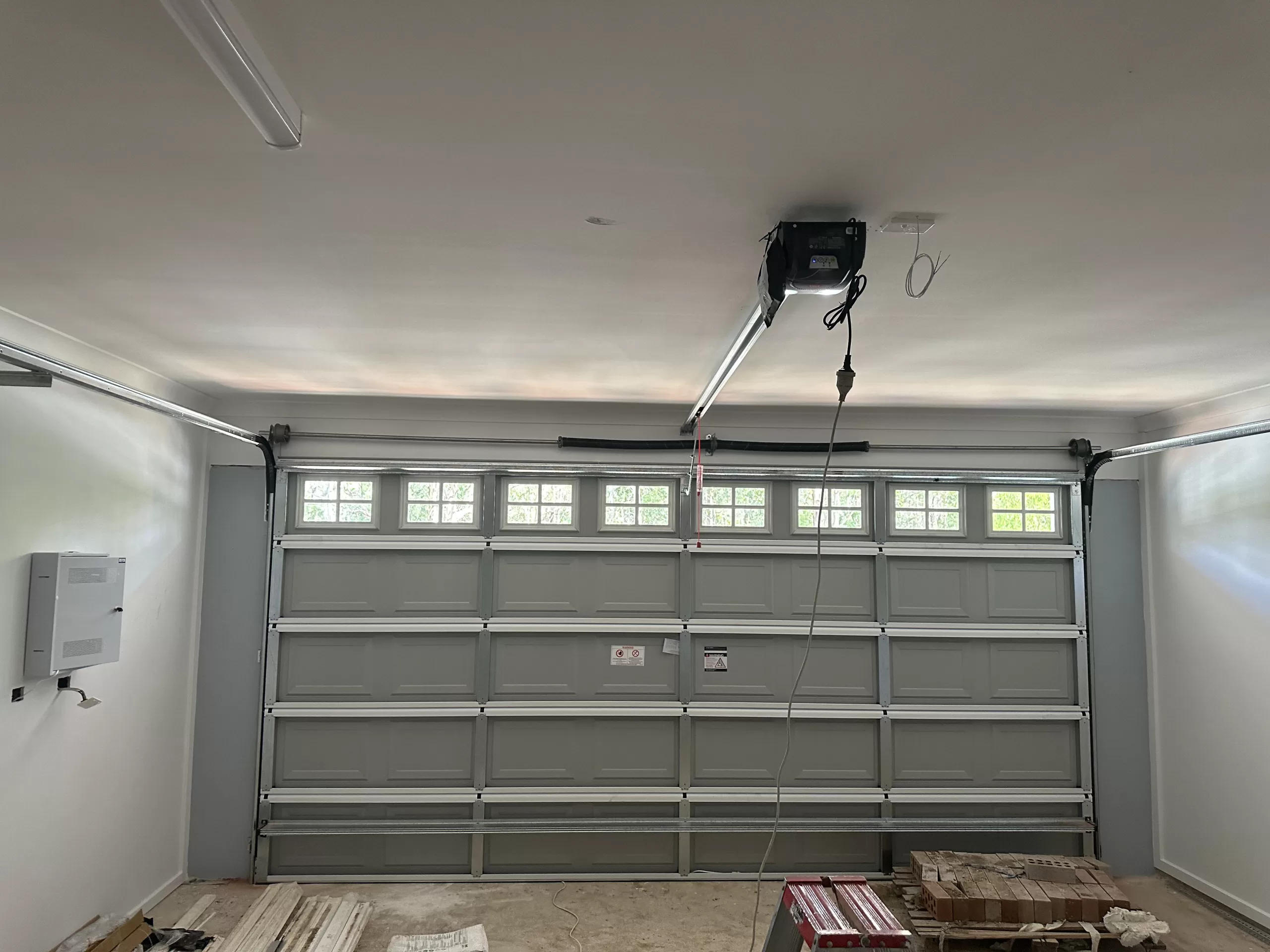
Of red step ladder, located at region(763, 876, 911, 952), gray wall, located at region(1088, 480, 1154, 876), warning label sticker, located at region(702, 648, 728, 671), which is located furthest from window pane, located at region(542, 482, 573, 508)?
gray wall, located at region(1088, 480, 1154, 876)

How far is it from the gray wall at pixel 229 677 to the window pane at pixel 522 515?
151 cm

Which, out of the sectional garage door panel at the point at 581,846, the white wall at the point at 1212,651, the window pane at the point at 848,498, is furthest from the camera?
the window pane at the point at 848,498

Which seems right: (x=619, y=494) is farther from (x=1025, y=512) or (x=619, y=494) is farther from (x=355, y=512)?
(x=1025, y=512)

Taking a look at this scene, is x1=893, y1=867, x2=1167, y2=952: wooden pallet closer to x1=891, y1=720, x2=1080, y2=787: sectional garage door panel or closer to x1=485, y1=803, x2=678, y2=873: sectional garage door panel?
x1=891, y1=720, x2=1080, y2=787: sectional garage door panel

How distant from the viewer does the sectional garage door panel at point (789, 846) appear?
5.35 meters

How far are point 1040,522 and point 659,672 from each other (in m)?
2.68

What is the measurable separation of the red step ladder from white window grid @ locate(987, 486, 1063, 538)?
3.19 metres

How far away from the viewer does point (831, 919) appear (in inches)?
105

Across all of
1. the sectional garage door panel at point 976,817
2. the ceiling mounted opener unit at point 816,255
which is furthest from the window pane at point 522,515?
the ceiling mounted opener unit at point 816,255

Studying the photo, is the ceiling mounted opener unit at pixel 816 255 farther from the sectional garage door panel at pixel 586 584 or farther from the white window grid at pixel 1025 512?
the white window grid at pixel 1025 512

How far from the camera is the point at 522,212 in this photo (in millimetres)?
2402

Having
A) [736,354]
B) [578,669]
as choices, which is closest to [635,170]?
[736,354]

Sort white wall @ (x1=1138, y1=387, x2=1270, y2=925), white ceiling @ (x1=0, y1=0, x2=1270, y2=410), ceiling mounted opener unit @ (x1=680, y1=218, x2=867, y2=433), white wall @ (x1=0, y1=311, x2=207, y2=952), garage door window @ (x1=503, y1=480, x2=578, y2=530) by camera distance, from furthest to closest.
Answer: garage door window @ (x1=503, y1=480, x2=578, y2=530) → white wall @ (x1=1138, y1=387, x2=1270, y2=925) → white wall @ (x1=0, y1=311, x2=207, y2=952) → ceiling mounted opener unit @ (x1=680, y1=218, x2=867, y2=433) → white ceiling @ (x1=0, y1=0, x2=1270, y2=410)

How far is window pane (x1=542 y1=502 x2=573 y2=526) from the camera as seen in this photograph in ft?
18.1
